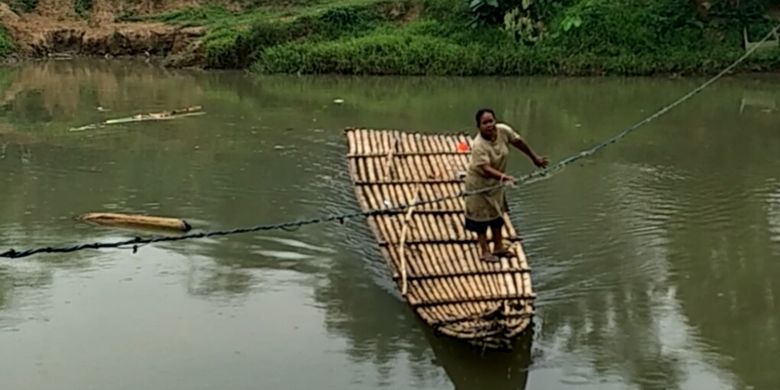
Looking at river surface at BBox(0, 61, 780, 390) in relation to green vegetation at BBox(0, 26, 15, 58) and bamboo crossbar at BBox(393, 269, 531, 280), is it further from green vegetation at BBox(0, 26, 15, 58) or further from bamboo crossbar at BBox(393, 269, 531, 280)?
green vegetation at BBox(0, 26, 15, 58)

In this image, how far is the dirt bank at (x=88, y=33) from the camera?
66.7 ft

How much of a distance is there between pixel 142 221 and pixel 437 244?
2.32m

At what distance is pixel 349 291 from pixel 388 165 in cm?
204

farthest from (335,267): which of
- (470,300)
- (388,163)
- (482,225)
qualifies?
(388,163)

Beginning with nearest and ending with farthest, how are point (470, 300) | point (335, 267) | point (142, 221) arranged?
point (470, 300) → point (335, 267) → point (142, 221)

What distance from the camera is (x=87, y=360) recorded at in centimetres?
492

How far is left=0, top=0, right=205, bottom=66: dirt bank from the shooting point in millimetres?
20344

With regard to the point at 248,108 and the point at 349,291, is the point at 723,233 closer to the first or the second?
the point at 349,291

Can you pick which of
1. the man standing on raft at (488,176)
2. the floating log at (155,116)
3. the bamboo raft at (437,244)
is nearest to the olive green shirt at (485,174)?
the man standing on raft at (488,176)

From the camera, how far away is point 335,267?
20.8 feet

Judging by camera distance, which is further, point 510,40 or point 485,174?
point 510,40

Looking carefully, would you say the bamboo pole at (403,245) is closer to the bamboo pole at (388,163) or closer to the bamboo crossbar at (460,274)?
the bamboo crossbar at (460,274)

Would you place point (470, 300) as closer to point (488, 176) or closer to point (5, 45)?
point (488, 176)

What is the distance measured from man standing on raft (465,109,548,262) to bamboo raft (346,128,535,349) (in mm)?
130
